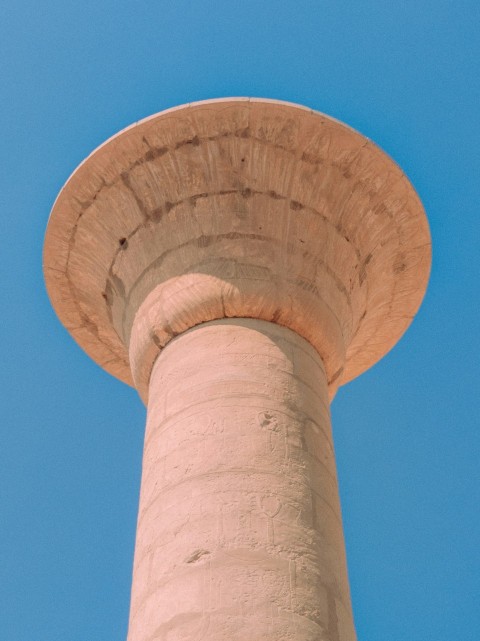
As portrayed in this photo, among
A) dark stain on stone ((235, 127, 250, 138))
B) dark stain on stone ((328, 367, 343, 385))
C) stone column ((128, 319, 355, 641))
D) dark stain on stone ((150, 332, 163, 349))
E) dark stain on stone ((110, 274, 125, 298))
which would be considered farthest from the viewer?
dark stain on stone ((110, 274, 125, 298))

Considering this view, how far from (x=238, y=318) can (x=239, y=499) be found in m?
1.64

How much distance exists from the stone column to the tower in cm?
1

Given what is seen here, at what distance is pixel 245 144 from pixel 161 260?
42.0 inches

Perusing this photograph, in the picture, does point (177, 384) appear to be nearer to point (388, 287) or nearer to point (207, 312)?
point (207, 312)

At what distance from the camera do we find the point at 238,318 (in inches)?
234

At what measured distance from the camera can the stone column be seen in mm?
4242

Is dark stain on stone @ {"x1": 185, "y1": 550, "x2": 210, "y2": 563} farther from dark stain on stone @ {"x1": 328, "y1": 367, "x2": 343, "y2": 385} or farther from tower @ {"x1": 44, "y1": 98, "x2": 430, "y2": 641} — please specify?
dark stain on stone @ {"x1": 328, "y1": 367, "x2": 343, "y2": 385}

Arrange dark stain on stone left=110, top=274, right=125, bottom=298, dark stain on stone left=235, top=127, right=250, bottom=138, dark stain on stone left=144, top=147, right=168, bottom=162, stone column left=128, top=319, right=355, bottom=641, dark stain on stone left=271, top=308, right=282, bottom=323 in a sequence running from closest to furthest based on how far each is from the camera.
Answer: stone column left=128, top=319, right=355, bottom=641, dark stain on stone left=271, top=308, right=282, bottom=323, dark stain on stone left=235, top=127, right=250, bottom=138, dark stain on stone left=144, top=147, right=168, bottom=162, dark stain on stone left=110, top=274, right=125, bottom=298

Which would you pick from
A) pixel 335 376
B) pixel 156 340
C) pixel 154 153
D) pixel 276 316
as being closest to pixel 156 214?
pixel 154 153

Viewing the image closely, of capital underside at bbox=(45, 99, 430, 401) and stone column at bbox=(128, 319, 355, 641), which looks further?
capital underside at bbox=(45, 99, 430, 401)

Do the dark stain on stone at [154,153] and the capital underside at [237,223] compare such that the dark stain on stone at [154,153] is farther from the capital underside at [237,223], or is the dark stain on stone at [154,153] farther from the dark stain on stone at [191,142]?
the dark stain on stone at [191,142]

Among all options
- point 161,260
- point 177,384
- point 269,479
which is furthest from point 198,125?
point 269,479

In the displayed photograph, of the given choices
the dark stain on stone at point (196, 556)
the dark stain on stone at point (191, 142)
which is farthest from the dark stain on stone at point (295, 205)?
the dark stain on stone at point (196, 556)

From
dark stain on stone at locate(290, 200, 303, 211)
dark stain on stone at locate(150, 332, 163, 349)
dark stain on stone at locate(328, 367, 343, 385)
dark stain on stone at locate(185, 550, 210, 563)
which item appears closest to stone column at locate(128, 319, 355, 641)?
dark stain on stone at locate(185, 550, 210, 563)
